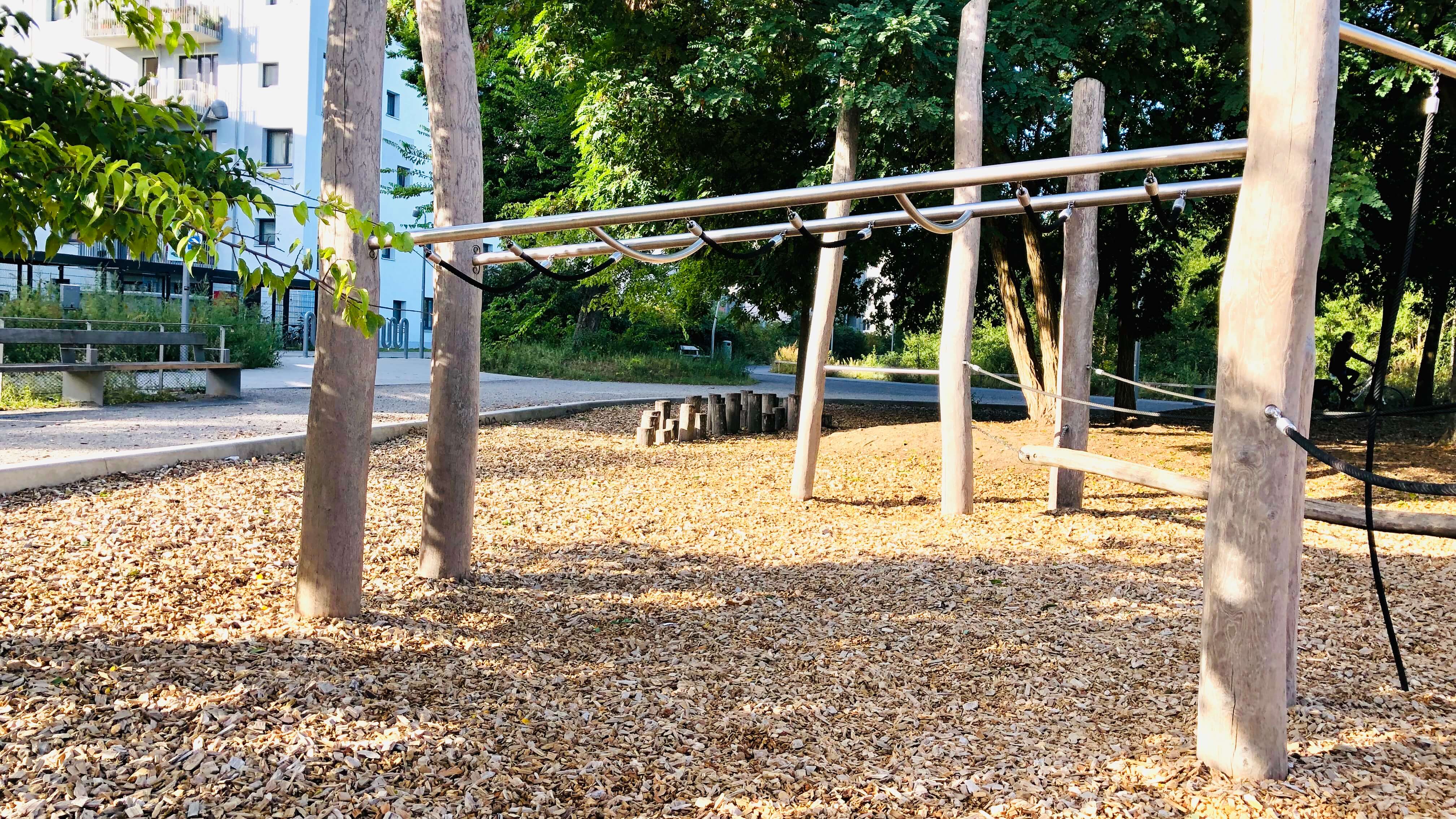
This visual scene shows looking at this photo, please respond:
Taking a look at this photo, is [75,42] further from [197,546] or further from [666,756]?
[666,756]

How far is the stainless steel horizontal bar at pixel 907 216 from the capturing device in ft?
12.4

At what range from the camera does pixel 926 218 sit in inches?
167

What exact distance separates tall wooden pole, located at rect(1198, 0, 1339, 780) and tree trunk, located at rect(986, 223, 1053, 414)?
9944mm

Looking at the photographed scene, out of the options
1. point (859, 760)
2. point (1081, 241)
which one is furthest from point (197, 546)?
point (1081, 241)

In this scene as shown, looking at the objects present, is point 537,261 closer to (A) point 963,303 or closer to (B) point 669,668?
(B) point 669,668

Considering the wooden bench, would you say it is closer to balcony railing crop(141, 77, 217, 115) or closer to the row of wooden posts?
the row of wooden posts

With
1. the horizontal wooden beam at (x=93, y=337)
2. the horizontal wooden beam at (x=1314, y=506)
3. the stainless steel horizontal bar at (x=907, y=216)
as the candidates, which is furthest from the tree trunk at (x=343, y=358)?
the horizontal wooden beam at (x=93, y=337)

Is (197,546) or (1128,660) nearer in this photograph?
(1128,660)

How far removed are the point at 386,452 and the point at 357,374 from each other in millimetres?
5813

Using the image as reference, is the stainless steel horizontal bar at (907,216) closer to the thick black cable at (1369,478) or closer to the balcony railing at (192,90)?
the thick black cable at (1369,478)

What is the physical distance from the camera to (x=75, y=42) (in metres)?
35.9

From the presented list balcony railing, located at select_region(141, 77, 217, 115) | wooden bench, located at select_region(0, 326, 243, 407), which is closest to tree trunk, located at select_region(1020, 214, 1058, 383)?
wooden bench, located at select_region(0, 326, 243, 407)

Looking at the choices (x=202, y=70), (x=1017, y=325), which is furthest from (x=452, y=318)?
(x=202, y=70)

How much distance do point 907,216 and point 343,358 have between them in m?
2.43
